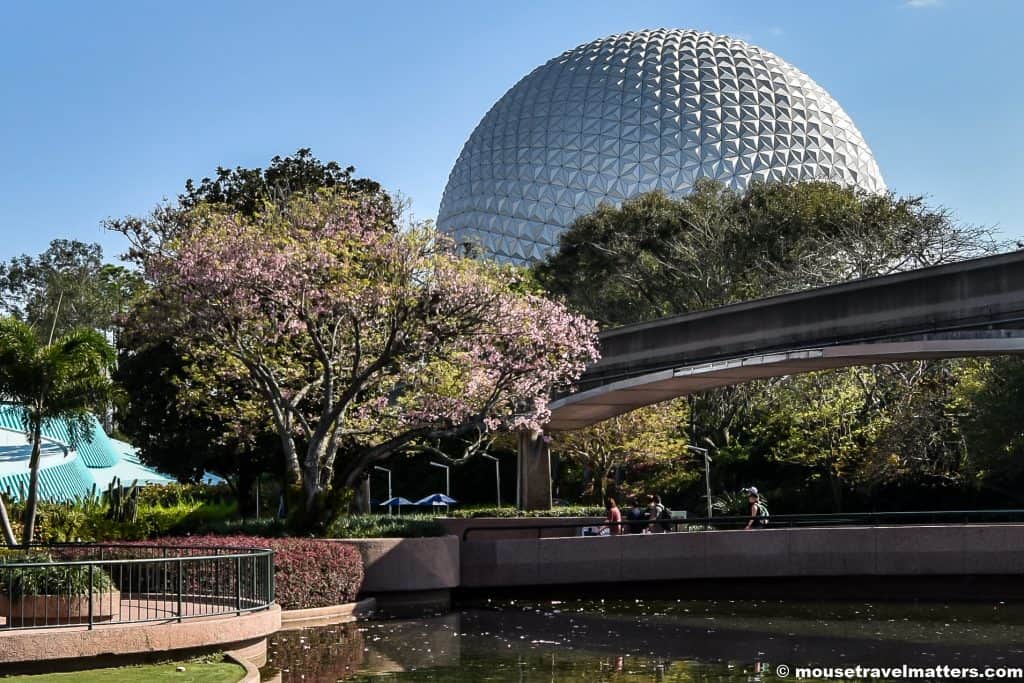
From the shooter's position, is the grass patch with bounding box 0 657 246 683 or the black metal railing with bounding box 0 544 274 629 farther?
the black metal railing with bounding box 0 544 274 629

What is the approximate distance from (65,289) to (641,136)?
135 ft

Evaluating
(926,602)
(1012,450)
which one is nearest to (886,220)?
(1012,450)

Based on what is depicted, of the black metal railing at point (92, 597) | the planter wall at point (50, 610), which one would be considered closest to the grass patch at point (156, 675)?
the black metal railing at point (92, 597)

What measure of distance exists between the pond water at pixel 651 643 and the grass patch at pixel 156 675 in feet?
4.62

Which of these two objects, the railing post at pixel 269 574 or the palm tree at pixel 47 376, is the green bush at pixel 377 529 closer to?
the palm tree at pixel 47 376

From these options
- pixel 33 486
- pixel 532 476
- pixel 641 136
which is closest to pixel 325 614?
pixel 33 486

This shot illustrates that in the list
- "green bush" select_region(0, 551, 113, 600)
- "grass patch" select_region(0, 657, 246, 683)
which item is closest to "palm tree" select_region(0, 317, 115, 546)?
"green bush" select_region(0, 551, 113, 600)

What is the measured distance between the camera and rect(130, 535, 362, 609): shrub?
74.1 ft

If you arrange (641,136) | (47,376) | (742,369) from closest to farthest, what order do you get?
(47,376) < (742,369) < (641,136)

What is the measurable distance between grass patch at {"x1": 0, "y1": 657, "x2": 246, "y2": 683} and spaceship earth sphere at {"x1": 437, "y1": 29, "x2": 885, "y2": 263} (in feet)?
197

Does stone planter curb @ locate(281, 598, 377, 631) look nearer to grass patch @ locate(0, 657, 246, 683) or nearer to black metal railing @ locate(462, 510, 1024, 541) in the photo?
black metal railing @ locate(462, 510, 1024, 541)

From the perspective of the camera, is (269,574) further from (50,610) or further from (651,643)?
(651,643)

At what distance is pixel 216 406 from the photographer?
33812mm

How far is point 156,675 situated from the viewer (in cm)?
1415
